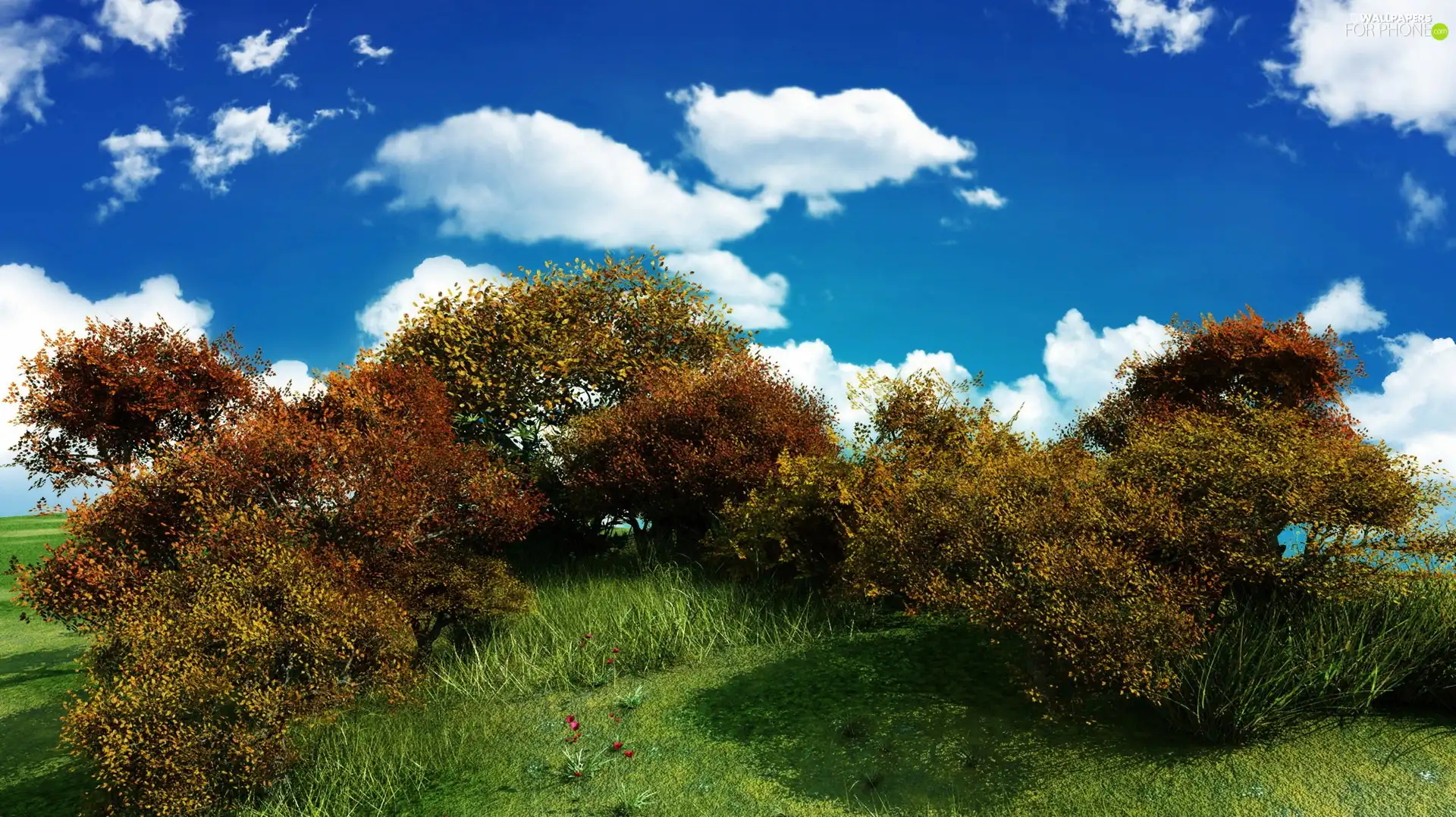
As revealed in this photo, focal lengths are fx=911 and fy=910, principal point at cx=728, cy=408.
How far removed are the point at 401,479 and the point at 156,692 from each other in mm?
3794

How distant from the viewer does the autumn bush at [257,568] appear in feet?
28.1

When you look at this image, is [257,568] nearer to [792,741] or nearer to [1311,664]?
[792,741]

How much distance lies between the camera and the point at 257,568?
32.1 ft

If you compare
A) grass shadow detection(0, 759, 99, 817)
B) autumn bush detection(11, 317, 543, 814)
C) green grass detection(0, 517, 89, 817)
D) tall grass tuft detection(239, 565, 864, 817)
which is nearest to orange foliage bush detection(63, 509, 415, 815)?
autumn bush detection(11, 317, 543, 814)

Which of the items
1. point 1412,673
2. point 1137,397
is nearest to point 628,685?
point 1412,673

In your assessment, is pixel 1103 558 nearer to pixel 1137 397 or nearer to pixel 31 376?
pixel 1137 397

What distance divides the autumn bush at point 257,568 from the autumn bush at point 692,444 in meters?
2.52

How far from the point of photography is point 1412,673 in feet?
27.7

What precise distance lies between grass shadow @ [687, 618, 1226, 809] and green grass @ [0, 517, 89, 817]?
747cm

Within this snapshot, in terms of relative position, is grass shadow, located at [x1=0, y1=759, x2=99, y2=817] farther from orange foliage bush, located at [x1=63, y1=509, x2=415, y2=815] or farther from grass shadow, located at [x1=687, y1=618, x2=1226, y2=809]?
grass shadow, located at [x1=687, y1=618, x2=1226, y2=809]

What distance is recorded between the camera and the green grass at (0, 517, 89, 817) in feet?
33.8

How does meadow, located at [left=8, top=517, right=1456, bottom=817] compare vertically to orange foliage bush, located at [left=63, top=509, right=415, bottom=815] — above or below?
below

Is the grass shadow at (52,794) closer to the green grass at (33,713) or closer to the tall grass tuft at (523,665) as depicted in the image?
the green grass at (33,713)

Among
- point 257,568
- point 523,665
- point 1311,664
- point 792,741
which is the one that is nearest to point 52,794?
point 257,568
